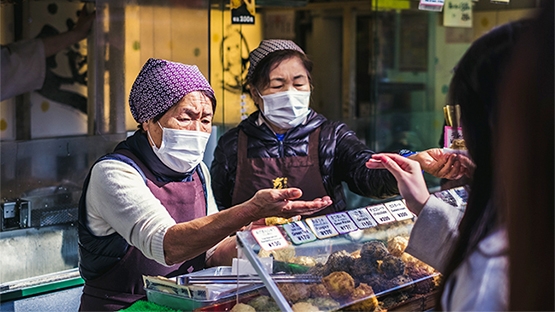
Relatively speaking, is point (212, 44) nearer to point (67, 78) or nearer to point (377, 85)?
point (67, 78)

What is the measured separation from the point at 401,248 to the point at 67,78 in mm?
3298

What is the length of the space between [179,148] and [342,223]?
0.69 metres

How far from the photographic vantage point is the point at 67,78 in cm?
493

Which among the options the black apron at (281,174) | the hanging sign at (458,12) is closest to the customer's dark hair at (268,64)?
the black apron at (281,174)

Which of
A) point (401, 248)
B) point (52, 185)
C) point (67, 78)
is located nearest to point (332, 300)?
point (401, 248)

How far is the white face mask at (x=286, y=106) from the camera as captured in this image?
343cm

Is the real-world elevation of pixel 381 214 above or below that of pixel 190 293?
above

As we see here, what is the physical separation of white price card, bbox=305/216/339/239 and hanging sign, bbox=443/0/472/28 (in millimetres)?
2624

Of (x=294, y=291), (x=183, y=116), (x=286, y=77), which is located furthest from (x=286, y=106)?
(x=294, y=291)

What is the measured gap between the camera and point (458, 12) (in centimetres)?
458

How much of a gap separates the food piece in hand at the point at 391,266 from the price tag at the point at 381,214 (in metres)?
0.22

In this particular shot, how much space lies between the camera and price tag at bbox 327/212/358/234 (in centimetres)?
235

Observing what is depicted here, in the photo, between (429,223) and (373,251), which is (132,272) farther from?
(429,223)

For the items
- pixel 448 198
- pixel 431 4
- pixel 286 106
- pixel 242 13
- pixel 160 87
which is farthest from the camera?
pixel 242 13
